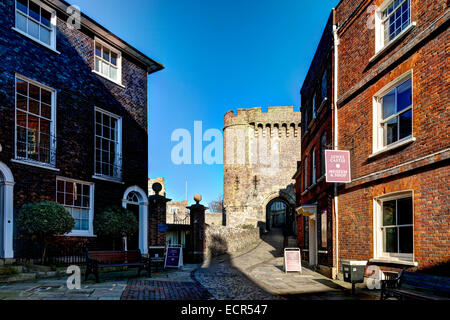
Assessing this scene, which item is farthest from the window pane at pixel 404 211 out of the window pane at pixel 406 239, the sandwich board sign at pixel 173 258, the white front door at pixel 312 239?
the sandwich board sign at pixel 173 258

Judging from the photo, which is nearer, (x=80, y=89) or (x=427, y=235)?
(x=427, y=235)

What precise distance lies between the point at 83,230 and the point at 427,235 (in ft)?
36.6

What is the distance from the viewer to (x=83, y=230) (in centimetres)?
1409

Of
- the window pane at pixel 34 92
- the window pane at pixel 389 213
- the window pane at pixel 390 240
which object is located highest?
the window pane at pixel 34 92

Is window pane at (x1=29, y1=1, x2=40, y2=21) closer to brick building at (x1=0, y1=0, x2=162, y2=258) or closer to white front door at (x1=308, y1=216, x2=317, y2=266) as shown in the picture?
brick building at (x1=0, y1=0, x2=162, y2=258)

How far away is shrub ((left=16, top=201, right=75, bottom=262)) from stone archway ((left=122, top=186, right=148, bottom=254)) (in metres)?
5.25

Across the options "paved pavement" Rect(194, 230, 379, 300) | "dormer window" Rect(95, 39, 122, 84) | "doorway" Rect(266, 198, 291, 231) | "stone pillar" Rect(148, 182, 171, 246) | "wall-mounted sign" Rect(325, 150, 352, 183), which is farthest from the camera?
"doorway" Rect(266, 198, 291, 231)

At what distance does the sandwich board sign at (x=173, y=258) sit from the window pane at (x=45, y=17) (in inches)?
371

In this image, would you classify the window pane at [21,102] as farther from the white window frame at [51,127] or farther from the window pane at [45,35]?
the window pane at [45,35]

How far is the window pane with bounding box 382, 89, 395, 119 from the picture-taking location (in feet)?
33.4

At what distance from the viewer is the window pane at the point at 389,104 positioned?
10.2 metres

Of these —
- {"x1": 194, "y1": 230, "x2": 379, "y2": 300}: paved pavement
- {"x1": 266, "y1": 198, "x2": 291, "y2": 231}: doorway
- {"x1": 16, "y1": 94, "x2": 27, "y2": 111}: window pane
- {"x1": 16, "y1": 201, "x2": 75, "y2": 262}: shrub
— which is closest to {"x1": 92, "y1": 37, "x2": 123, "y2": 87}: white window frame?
{"x1": 16, "y1": 94, "x2": 27, "y2": 111}: window pane
